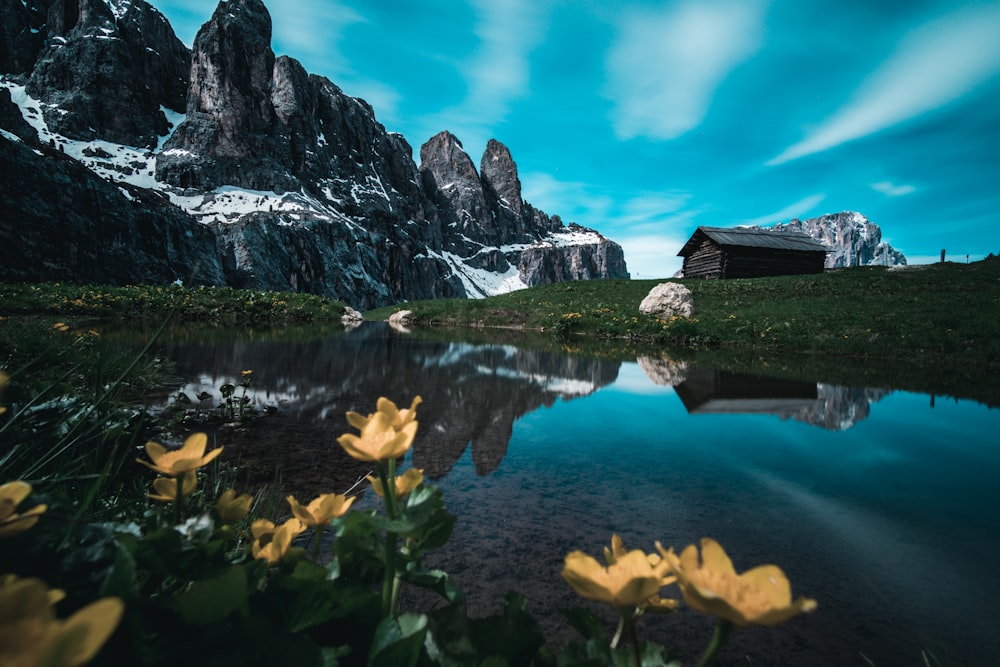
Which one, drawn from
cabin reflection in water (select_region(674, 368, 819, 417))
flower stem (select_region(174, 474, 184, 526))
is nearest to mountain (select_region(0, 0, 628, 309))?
cabin reflection in water (select_region(674, 368, 819, 417))

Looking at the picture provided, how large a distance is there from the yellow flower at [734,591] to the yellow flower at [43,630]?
51 centimetres

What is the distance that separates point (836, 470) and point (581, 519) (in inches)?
85.5

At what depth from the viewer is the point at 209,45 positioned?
7012cm

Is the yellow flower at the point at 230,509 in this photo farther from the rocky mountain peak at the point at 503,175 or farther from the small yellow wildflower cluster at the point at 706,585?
the rocky mountain peak at the point at 503,175

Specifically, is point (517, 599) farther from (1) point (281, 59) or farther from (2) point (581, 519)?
(1) point (281, 59)

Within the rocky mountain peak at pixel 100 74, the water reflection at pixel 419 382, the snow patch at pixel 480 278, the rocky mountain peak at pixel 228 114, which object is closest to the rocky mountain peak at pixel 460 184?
the snow patch at pixel 480 278

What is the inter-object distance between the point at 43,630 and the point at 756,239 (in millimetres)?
35743

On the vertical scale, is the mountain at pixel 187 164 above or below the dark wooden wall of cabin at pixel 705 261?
above

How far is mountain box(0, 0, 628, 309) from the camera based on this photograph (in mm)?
32844

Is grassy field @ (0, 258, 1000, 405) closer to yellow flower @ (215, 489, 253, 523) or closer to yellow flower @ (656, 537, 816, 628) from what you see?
yellow flower @ (215, 489, 253, 523)

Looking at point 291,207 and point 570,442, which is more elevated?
point 291,207

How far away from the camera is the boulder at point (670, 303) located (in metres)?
16.5

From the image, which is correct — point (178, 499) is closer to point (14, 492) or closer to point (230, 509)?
point (230, 509)

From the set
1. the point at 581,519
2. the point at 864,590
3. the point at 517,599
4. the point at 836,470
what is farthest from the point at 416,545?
the point at 836,470
